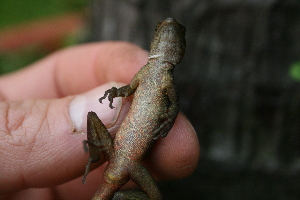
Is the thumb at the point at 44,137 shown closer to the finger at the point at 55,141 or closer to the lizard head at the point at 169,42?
the finger at the point at 55,141

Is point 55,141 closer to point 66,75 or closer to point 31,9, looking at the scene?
point 66,75

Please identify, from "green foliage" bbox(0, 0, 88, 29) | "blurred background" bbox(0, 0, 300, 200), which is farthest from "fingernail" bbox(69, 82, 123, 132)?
"green foliage" bbox(0, 0, 88, 29)

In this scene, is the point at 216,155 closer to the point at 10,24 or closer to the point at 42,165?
the point at 42,165

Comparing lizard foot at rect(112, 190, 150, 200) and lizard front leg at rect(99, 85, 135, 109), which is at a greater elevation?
lizard front leg at rect(99, 85, 135, 109)

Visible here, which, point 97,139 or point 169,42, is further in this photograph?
point 169,42

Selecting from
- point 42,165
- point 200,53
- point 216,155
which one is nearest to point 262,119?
point 216,155

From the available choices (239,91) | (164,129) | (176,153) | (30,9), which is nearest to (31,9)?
(30,9)

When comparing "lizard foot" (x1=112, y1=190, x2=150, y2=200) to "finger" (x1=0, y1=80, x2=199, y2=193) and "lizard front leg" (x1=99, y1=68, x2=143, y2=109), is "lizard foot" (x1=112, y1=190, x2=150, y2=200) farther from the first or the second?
"lizard front leg" (x1=99, y1=68, x2=143, y2=109)
